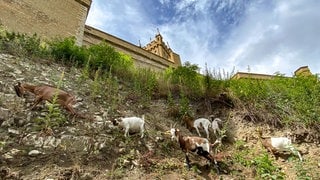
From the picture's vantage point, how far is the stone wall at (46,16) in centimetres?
1058

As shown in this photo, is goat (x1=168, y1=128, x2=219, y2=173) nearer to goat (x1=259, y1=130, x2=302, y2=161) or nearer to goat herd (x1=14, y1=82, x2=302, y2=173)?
goat herd (x1=14, y1=82, x2=302, y2=173)

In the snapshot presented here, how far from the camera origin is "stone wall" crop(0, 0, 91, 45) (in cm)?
1058

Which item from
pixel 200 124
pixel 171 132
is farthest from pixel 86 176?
pixel 200 124

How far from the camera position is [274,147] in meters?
4.29

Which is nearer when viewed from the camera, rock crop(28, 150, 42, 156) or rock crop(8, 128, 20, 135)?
rock crop(28, 150, 42, 156)

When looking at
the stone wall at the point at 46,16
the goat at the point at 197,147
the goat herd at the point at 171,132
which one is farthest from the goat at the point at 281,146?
the stone wall at the point at 46,16

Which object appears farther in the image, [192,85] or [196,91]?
[192,85]

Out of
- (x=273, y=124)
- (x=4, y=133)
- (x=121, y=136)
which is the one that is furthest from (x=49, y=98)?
(x=273, y=124)

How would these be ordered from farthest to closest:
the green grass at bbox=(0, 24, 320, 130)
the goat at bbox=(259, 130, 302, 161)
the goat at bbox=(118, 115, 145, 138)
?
the green grass at bbox=(0, 24, 320, 130) < the goat at bbox=(259, 130, 302, 161) < the goat at bbox=(118, 115, 145, 138)

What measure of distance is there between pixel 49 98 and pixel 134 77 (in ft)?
10.4

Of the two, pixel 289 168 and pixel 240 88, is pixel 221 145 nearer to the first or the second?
pixel 289 168

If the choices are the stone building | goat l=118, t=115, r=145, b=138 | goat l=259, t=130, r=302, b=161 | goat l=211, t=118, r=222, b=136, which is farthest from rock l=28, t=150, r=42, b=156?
the stone building

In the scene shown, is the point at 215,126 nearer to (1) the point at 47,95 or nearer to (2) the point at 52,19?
(1) the point at 47,95

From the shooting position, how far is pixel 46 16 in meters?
12.0
